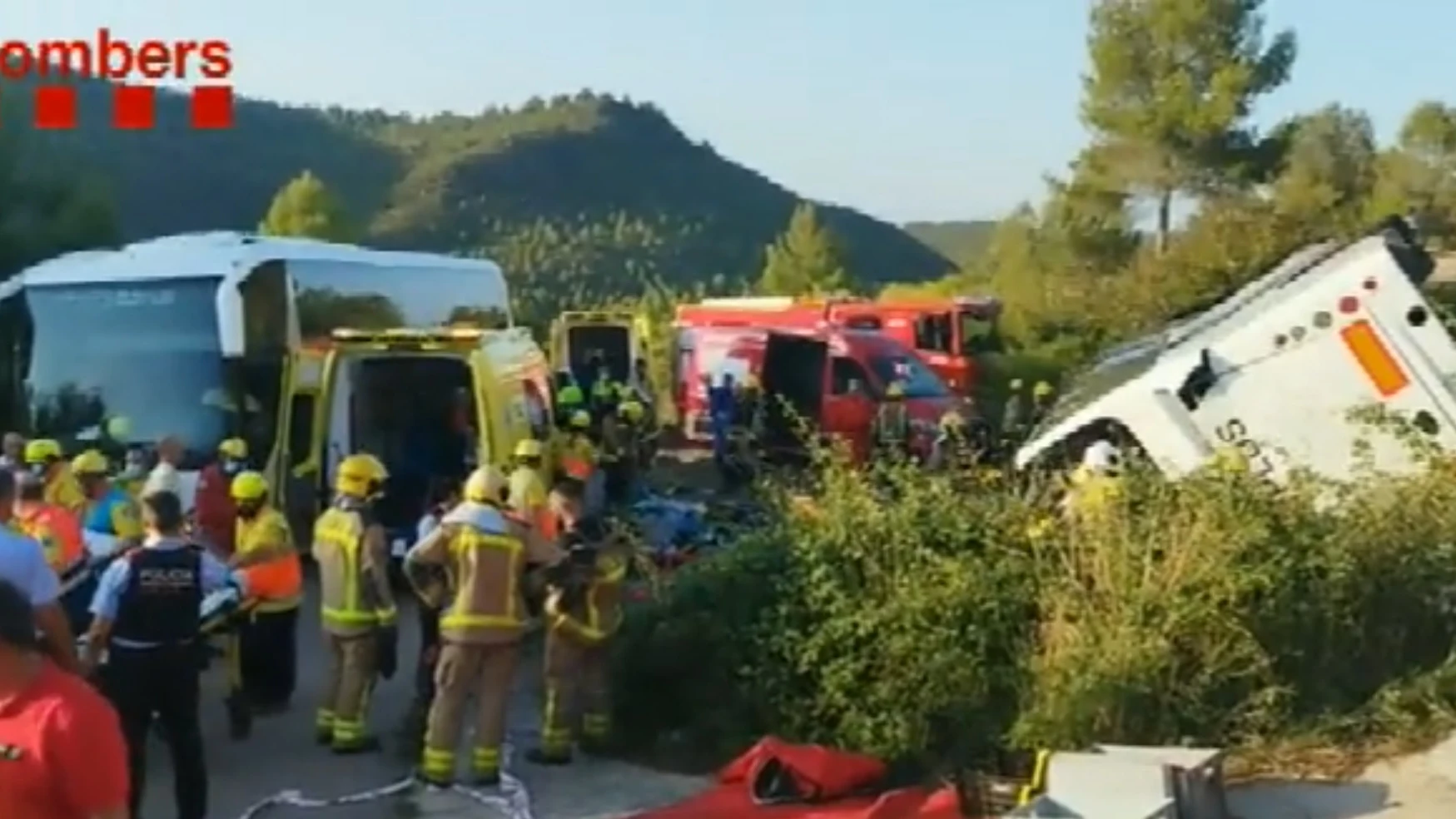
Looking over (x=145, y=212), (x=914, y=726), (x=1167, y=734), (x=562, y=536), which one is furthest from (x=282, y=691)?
(x=145, y=212)

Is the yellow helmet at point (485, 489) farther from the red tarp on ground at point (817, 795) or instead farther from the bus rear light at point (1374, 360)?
the bus rear light at point (1374, 360)

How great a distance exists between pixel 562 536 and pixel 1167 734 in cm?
315

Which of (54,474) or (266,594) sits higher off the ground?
(54,474)

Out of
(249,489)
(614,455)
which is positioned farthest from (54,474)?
(614,455)

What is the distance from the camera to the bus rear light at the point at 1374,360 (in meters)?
11.9

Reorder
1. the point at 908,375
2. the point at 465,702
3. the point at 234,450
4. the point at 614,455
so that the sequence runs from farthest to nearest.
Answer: the point at 908,375 → the point at 614,455 → the point at 234,450 → the point at 465,702

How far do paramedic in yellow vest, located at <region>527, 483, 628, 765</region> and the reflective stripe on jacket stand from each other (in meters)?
0.49

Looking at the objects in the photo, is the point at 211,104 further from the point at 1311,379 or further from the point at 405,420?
the point at 1311,379

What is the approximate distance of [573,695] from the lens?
9992 mm

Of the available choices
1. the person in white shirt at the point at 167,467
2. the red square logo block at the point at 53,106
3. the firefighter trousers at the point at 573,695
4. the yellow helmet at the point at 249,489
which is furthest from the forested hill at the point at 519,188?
the firefighter trousers at the point at 573,695

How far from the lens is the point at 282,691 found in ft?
36.6

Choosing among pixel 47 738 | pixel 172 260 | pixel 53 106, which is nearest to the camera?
pixel 47 738

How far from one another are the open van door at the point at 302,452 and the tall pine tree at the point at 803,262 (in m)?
38.2

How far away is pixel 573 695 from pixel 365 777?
107 centimetres
